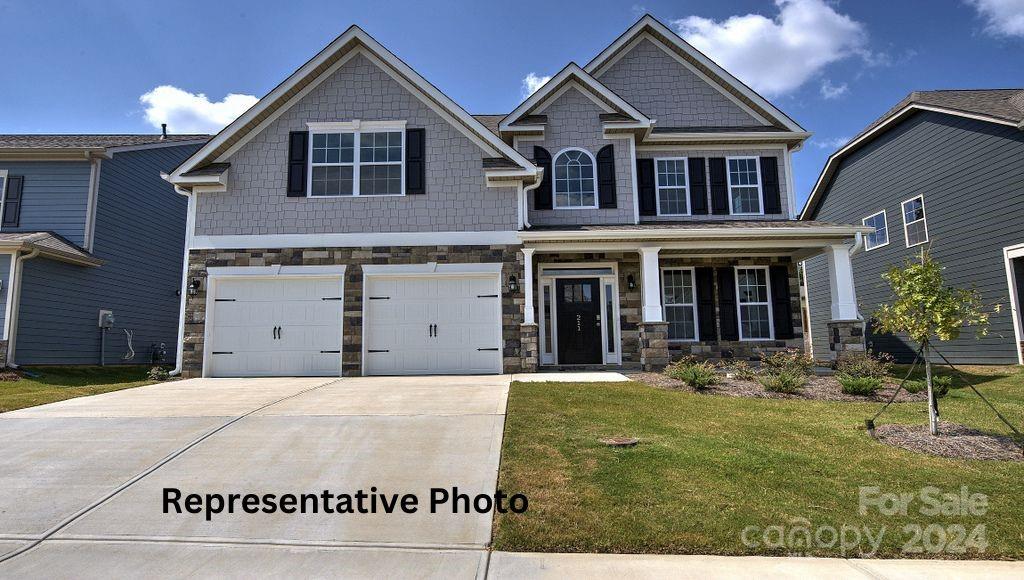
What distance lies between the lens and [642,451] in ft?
16.7

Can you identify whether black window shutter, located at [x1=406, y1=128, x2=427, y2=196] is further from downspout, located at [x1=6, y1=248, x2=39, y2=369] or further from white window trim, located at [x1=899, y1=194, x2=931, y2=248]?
white window trim, located at [x1=899, y1=194, x2=931, y2=248]

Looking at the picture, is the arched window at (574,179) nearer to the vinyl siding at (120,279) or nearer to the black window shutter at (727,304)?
the black window shutter at (727,304)

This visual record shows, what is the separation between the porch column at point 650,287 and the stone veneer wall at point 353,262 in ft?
8.68

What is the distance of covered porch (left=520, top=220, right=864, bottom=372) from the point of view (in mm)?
11328

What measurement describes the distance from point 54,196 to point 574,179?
14025 mm

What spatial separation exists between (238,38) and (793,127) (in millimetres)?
13286

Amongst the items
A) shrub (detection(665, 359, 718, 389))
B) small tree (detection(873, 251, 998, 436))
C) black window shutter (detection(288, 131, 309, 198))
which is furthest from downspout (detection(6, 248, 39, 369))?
small tree (detection(873, 251, 998, 436))

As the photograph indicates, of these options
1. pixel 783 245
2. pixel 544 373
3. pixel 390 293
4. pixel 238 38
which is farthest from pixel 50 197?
pixel 783 245

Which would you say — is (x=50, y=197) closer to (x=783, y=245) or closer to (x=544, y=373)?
(x=544, y=373)

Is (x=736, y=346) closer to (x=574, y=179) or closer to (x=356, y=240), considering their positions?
(x=574, y=179)

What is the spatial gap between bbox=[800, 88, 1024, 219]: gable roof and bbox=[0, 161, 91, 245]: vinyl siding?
74.8ft

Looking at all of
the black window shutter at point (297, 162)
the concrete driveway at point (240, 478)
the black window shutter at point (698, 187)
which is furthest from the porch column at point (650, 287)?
the black window shutter at point (297, 162)

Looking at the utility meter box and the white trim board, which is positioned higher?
the white trim board

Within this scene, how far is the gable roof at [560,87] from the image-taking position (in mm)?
12859
